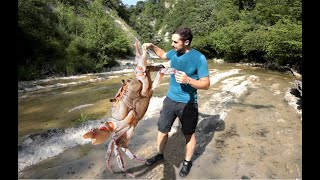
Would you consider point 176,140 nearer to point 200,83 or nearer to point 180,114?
point 180,114

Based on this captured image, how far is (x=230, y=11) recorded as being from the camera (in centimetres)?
4231

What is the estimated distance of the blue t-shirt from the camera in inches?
160

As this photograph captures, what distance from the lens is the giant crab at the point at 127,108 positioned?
387 cm

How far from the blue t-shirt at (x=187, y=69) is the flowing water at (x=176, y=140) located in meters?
1.31

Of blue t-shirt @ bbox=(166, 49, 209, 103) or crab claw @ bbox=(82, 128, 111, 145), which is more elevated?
blue t-shirt @ bbox=(166, 49, 209, 103)

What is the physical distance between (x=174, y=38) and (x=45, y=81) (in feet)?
39.6

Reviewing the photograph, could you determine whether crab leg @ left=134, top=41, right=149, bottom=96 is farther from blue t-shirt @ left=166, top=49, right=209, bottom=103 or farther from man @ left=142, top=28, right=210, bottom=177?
blue t-shirt @ left=166, top=49, right=209, bottom=103

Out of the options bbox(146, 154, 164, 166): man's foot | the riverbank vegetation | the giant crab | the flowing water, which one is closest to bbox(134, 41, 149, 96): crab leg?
the giant crab

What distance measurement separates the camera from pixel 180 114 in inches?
173

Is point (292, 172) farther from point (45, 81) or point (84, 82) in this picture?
point (45, 81)

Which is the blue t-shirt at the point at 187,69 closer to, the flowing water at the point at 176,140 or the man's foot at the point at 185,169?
the man's foot at the point at 185,169

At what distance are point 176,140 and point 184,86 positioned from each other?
2121 mm

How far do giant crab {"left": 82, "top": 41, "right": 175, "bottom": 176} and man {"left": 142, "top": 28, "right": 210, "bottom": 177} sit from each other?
0.32 m
